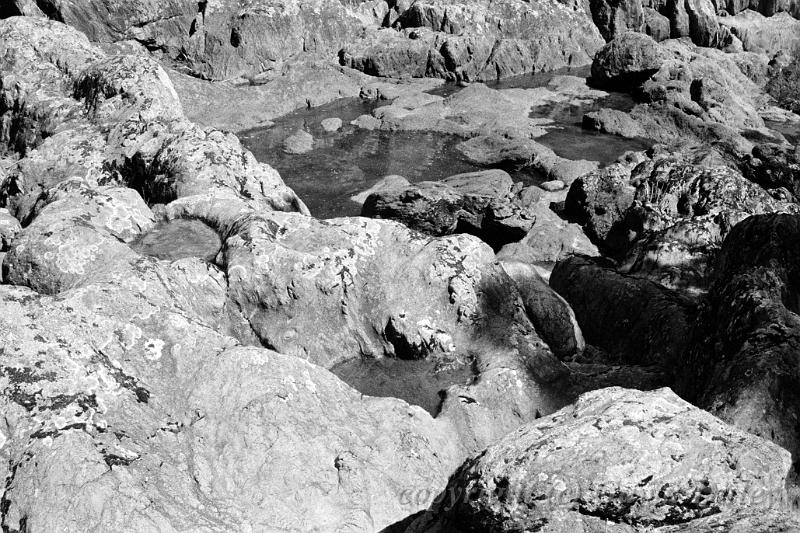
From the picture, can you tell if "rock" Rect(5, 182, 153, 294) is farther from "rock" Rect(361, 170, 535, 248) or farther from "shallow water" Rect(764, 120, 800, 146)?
"shallow water" Rect(764, 120, 800, 146)

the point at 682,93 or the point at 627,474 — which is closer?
the point at 627,474

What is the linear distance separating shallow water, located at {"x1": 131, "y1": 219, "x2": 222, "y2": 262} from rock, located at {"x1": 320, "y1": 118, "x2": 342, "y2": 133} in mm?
19051

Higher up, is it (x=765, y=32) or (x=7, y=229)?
(x=7, y=229)

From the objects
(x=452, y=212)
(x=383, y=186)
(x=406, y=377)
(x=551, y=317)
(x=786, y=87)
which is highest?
(x=551, y=317)

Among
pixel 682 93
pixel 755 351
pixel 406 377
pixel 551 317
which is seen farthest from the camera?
pixel 682 93

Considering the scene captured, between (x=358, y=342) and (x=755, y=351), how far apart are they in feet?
14.1

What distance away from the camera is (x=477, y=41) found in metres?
43.0

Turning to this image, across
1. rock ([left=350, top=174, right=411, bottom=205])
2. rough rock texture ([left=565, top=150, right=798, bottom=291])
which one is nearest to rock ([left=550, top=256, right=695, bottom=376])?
rough rock texture ([left=565, top=150, right=798, bottom=291])

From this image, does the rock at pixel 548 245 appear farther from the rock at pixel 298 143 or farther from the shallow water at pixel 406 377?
the rock at pixel 298 143

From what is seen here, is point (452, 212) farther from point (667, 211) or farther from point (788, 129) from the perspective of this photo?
point (788, 129)

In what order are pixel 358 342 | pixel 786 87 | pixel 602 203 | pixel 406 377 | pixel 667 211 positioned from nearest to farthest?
pixel 406 377, pixel 358 342, pixel 667 211, pixel 602 203, pixel 786 87

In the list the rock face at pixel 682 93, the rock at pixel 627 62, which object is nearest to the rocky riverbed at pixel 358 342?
the rock face at pixel 682 93

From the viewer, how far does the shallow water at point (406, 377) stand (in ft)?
27.0

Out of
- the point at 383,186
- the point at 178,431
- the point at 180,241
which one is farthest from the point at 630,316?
the point at 383,186
